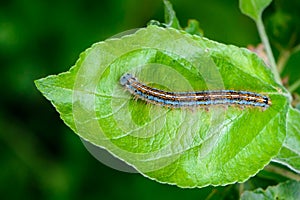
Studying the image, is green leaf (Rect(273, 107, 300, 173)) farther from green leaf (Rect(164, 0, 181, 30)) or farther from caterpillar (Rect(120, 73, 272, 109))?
green leaf (Rect(164, 0, 181, 30))

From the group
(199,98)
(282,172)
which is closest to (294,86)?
(282,172)

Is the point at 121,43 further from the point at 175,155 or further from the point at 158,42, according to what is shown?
the point at 175,155

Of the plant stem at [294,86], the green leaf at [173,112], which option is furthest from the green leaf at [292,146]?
the plant stem at [294,86]

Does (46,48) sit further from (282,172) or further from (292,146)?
(292,146)

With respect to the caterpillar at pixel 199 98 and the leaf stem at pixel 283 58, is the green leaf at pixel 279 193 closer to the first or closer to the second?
the caterpillar at pixel 199 98

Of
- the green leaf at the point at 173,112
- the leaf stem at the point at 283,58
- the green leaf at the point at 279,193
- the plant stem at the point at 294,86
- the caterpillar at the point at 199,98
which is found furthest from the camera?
the leaf stem at the point at 283,58

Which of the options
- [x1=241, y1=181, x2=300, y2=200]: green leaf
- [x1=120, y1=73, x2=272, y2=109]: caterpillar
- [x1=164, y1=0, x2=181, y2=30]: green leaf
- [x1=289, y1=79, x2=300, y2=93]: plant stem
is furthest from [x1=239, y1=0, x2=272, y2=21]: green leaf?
[x1=241, y1=181, x2=300, y2=200]: green leaf
